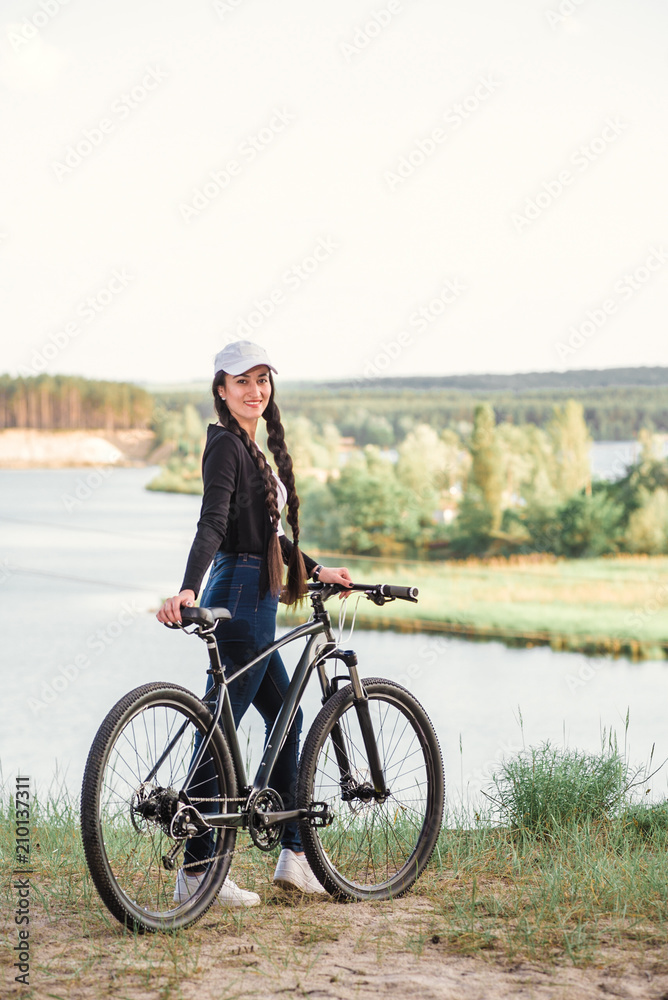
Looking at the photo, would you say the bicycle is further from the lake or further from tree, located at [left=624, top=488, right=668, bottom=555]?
tree, located at [left=624, top=488, right=668, bottom=555]

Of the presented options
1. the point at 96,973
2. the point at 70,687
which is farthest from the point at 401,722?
the point at 70,687

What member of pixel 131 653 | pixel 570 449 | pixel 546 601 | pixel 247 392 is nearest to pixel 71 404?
pixel 131 653

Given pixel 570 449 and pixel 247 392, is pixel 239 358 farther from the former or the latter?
pixel 570 449

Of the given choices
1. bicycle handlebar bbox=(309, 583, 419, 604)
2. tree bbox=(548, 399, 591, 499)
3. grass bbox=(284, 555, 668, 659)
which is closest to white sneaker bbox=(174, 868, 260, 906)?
bicycle handlebar bbox=(309, 583, 419, 604)

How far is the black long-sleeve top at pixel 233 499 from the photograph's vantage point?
2646 millimetres

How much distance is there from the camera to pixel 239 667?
8.83 feet

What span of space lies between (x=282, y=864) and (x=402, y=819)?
42 cm

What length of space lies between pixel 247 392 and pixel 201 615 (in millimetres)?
626

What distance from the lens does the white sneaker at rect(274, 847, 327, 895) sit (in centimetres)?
279

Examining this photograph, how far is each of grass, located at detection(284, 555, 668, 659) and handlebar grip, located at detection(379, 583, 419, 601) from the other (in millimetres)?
31048

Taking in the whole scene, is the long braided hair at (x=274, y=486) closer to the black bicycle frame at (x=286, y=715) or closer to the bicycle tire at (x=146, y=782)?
the black bicycle frame at (x=286, y=715)

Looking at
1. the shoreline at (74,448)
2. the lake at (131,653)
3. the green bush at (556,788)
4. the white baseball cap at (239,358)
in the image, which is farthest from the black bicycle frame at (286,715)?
the shoreline at (74,448)

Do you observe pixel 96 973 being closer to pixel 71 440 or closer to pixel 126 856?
pixel 126 856

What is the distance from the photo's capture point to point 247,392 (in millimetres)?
2771
